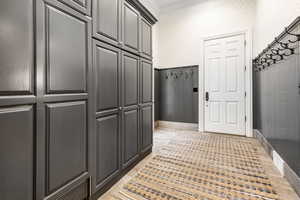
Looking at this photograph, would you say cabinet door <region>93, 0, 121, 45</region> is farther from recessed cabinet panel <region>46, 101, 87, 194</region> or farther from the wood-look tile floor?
the wood-look tile floor

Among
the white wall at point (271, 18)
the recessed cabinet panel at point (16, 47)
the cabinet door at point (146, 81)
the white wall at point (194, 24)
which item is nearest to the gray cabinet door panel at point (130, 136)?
the cabinet door at point (146, 81)

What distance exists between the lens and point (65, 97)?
122 centimetres

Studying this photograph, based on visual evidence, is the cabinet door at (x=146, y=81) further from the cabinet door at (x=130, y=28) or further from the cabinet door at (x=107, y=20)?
the cabinet door at (x=107, y=20)

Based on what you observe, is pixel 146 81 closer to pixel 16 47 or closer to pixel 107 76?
pixel 107 76

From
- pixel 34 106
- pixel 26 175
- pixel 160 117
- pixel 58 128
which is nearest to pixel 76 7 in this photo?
pixel 34 106

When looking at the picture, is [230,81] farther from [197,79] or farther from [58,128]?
[58,128]

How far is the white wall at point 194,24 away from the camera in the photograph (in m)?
3.81

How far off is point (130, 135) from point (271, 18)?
2.89 m

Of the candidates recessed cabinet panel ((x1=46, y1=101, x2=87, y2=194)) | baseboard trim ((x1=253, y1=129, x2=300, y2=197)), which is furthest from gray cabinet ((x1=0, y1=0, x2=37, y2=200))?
baseboard trim ((x1=253, y1=129, x2=300, y2=197))

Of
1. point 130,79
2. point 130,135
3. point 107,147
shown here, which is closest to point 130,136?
point 130,135

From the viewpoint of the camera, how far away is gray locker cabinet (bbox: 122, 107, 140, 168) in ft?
6.43

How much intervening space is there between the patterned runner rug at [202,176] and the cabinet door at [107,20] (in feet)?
5.29

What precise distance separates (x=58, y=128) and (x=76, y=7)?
3.13 feet

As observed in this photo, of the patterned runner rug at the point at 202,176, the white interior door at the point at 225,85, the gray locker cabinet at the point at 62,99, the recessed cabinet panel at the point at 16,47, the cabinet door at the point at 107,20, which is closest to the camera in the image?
the recessed cabinet panel at the point at 16,47
